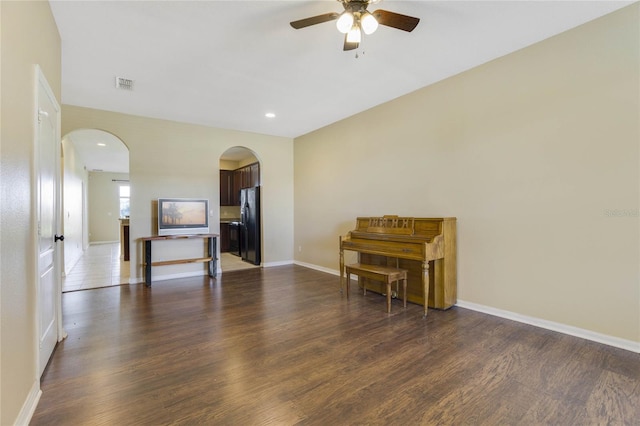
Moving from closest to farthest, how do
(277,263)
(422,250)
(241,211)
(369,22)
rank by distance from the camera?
(369,22) → (422,250) → (277,263) → (241,211)

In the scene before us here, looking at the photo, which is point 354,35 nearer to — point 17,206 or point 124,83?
point 17,206

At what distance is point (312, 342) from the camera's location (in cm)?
270

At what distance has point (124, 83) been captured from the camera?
3.76 metres

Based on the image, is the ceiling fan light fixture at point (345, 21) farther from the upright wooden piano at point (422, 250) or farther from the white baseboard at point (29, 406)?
the white baseboard at point (29, 406)

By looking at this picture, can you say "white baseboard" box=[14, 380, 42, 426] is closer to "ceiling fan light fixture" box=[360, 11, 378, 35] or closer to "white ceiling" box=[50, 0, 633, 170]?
"white ceiling" box=[50, 0, 633, 170]

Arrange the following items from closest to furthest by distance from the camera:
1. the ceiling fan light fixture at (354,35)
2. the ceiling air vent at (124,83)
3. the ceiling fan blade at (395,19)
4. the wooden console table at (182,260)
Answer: the ceiling fan blade at (395,19), the ceiling fan light fixture at (354,35), the ceiling air vent at (124,83), the wooden console table at (182,260)

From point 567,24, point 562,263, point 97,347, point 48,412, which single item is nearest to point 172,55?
point 97,347

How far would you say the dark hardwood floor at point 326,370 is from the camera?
175 cm

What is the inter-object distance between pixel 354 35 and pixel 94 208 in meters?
12.6

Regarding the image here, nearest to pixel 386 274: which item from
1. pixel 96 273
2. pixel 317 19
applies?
pixel 317 19

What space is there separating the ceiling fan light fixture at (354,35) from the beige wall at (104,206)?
12.2 m

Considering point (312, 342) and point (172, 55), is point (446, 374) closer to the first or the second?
point (312, 342)

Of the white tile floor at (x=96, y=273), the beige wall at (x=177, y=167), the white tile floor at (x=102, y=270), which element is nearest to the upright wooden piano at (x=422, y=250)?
the beige wall at (x=177, y=167)

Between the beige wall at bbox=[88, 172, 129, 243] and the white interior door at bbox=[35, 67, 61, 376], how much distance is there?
10.3m
